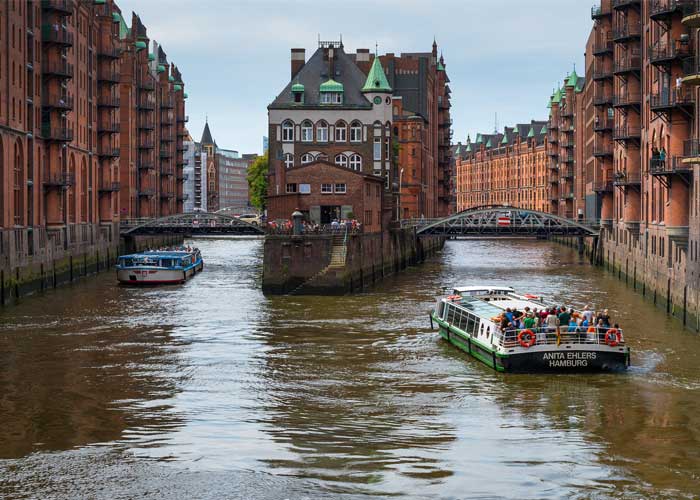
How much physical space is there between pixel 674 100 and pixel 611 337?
77.0 ft

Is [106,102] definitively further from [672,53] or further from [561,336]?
[561,336]

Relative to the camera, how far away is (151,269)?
85.8m

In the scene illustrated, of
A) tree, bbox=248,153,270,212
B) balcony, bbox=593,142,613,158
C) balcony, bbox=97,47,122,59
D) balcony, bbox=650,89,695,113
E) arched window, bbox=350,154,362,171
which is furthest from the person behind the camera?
tree, bbox=248,153,270,212

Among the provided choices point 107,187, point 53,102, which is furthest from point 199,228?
point 53,102

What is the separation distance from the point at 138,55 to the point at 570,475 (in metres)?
120

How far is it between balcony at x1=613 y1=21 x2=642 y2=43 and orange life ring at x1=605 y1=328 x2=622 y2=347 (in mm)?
47972

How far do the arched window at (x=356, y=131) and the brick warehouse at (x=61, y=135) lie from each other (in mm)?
23137

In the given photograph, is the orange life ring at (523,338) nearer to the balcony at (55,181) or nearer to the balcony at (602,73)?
the balcony at (55,181)

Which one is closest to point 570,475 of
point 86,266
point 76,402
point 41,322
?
point 76,402

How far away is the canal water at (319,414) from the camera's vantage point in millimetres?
28078

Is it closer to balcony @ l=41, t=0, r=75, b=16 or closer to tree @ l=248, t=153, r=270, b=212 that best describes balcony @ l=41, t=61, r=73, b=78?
balcony @ l=41, t=0, r=75, b=16

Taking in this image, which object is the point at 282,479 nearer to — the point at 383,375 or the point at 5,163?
the point at 383,375

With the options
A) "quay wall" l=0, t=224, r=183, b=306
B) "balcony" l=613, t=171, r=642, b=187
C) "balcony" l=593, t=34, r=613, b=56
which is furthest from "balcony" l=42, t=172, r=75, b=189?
"balcony" l=593, t=34, r=613, b=56

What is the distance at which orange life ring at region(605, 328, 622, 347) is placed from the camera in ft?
137
